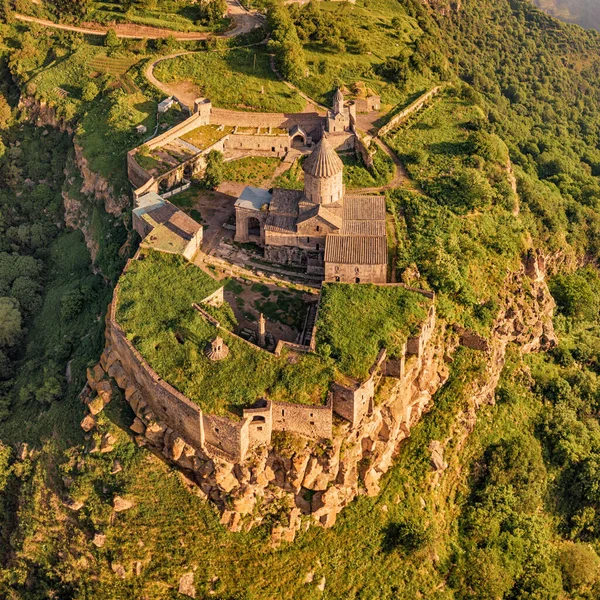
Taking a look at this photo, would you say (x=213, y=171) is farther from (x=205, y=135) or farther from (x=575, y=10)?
(x=575, y=10)

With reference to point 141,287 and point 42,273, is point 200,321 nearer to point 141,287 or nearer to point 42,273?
point 141,287

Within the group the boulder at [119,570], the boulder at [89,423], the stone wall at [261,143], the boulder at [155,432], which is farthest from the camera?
the stone wall at [261,143]

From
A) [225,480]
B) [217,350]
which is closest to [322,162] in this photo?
[217,350]

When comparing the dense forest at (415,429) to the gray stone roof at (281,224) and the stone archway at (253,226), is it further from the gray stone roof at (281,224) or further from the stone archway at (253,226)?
the stone archway at (253,226)

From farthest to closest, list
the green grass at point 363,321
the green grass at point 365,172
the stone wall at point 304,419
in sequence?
the green grass at point 365,172
the green grass at point 363,321
the stone wall at point 304,419

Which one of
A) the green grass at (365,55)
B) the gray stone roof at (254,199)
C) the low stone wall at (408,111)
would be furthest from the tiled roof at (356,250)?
the green grass at (365,55)

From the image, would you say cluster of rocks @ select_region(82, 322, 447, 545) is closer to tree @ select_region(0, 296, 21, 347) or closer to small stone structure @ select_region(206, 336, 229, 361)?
small stone structure @ select_region(206, 336, 229, 361)

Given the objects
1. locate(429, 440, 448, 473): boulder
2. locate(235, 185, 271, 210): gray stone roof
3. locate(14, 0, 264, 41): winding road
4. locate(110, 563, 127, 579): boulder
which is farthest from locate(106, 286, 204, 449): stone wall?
locate(14, 0, 264, 41): winding road
